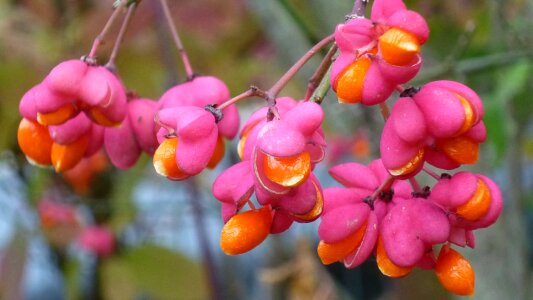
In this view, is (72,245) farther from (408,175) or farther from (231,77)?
(408,175)

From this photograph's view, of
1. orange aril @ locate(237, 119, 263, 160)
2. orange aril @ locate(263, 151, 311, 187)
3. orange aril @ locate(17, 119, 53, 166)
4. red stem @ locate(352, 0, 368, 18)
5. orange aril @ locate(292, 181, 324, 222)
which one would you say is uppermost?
red stem @ locate(352, 0, 368, 18)

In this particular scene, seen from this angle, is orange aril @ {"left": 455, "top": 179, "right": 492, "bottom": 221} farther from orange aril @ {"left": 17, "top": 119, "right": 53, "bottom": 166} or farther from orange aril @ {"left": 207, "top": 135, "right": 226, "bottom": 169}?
orange aril @ {"left": 17, "top": 119, "right": 53, "bottom": 166}

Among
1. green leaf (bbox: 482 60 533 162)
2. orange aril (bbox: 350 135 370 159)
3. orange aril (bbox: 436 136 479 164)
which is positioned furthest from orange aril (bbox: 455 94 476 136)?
orange aril (bbox: 350 135 370 159)

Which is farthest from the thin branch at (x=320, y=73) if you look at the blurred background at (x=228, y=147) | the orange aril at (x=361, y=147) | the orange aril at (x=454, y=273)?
the orange aril at (x=361, y=147)

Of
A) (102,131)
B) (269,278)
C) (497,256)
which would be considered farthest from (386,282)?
(102,131)

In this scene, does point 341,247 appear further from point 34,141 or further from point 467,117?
point 34,141
